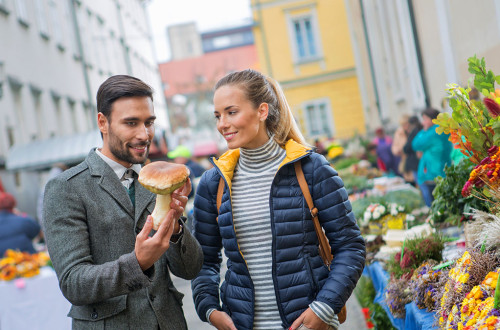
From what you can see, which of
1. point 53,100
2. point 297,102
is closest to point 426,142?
point 53,100

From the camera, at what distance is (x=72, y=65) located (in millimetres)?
22281

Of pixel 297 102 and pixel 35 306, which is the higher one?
pixel 297 102

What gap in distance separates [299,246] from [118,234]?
77 centimetres

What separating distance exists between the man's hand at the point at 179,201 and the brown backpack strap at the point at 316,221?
19.6 inches

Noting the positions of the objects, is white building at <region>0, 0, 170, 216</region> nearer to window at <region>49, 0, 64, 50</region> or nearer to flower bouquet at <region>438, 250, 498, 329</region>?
window at <region>49, 0, 64, 50</region>

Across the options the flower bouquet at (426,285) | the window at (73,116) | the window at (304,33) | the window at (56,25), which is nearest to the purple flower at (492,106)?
the flower bouquet at (426,285)

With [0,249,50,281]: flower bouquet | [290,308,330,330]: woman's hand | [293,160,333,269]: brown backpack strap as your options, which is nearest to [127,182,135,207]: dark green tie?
[293,160,333,269]: brown backpack strap

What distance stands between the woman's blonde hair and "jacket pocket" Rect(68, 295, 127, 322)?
40.0 inches

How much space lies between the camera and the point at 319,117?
2875cm

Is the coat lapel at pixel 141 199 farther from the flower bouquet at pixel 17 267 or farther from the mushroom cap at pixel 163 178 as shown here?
the flower bouquet at pixel 17 267

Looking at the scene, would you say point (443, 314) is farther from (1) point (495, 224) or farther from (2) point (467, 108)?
(2) point (467, 108)

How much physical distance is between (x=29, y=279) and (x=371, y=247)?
340cm

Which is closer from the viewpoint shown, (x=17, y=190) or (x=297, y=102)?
(x=17, y=190)

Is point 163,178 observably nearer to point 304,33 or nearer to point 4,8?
point 4,8
